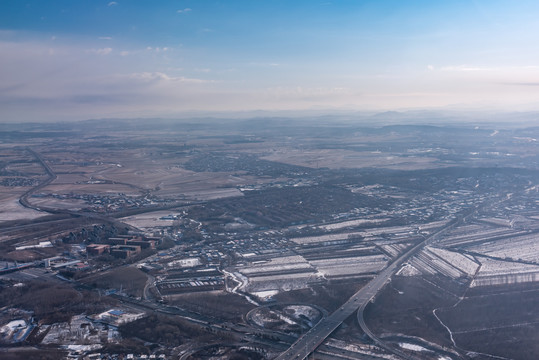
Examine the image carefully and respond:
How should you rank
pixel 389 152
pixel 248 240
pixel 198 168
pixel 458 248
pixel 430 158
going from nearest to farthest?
1. pixel 458 248
2. pixel 248 240
3. pixel 198 168
4. pixel 430 158
5. pixel 389 152

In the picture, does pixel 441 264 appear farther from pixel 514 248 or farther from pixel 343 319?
pixel 343 319

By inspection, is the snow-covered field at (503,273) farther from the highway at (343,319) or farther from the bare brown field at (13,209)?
the bare brown field at (13,209)

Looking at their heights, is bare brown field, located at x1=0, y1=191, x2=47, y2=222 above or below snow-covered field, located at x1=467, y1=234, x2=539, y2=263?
above

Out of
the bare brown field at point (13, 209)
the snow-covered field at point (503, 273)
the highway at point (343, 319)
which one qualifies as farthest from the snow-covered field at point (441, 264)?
the bare brown field at point (13, 209)

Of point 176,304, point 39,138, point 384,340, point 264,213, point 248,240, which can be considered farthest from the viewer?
point 39,138

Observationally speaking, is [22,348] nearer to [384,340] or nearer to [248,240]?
[384,340]

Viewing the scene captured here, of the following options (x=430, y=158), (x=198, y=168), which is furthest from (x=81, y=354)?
(x=430, y=158)

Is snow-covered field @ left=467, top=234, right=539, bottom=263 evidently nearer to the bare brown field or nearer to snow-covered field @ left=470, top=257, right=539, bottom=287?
snow-covered field @ left=470, top=257, right=539, bottom=287

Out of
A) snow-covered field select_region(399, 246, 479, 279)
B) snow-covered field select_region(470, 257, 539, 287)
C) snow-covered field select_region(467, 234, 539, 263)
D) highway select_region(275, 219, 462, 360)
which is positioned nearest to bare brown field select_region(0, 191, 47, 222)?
highway select_region(275, 219, 462, 360)

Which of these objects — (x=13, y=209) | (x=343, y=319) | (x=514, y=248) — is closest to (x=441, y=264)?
(x=514, y=248)
